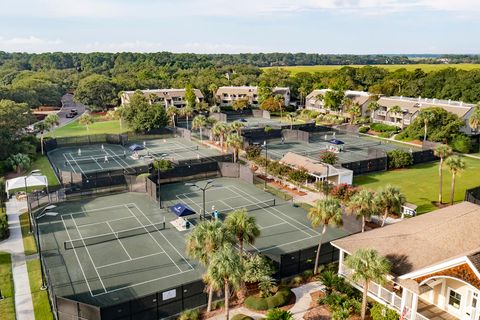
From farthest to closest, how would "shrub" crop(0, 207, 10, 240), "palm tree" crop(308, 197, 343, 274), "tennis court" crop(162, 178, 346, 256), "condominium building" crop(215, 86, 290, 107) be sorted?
"condominium building" crop(215, 86, 290, 107) < "shrub" crop(0, 207, 10, 240) < "tennis court" crop(162, 178, 346, 256) < "palm tree" crop(308, 197, 343, 274)

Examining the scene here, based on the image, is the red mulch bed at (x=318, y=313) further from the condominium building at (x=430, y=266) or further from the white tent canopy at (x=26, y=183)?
the white tent canopy at (x=26, y=183)

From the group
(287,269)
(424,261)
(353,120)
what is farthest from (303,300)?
(353,120)

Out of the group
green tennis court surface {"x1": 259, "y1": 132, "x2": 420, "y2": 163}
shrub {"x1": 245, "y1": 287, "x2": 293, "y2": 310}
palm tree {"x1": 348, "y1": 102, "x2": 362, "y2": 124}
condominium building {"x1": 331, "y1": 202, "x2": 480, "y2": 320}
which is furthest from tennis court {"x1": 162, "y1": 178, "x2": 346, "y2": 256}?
palm tree {"x1": 348, "y1": 102, "x2": 362, "y2": 124}

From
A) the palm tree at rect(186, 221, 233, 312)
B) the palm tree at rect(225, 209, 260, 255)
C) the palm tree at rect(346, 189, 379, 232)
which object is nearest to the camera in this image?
the palm tree at rect(186, 221, 233, 312)

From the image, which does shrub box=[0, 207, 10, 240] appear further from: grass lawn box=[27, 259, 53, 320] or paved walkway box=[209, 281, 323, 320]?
paved walkway box=[209, 281, 323, 320]

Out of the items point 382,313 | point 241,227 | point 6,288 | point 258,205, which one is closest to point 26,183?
point 6,288

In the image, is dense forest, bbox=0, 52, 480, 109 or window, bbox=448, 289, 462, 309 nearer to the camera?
window, bbox=448, 289, 462, 309

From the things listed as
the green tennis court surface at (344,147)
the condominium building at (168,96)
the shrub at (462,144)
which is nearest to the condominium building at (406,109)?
the shrub at (462,144)
